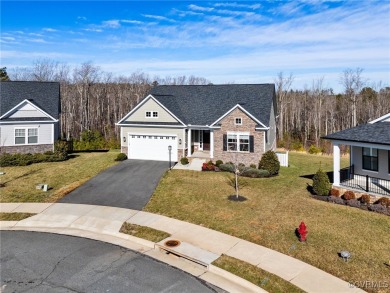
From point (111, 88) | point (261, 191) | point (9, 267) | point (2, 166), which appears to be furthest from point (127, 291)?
point (111, 88)

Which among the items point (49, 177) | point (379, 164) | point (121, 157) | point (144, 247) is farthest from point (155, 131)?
point (379, 164)

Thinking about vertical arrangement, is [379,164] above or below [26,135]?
below

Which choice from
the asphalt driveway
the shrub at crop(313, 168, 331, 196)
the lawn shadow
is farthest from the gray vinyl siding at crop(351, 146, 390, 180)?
the asphalt driveway

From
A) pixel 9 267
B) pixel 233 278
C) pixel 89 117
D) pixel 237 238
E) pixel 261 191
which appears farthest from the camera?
pixel 89 117

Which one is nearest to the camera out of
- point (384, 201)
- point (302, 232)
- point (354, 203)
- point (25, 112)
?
point (302, 232)

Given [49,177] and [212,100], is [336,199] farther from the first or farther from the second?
[49,177]

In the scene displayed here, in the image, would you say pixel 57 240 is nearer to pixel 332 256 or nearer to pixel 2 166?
pixel 332 256

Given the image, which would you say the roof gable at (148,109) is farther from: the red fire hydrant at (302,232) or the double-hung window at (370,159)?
the red fire hydrant at (302,232)
